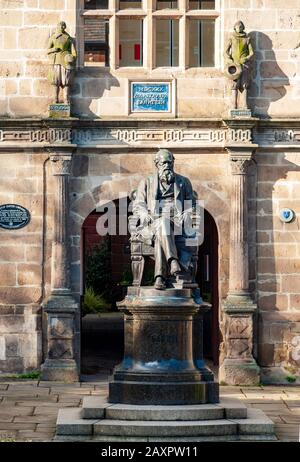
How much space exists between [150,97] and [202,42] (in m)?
1.23

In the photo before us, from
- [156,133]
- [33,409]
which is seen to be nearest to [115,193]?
[156,133]

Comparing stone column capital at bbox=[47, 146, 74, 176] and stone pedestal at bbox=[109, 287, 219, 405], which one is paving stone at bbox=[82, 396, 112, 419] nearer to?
stone pedestal at bbox=[109, 287, 219, 405]

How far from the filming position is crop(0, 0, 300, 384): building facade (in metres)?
16.8

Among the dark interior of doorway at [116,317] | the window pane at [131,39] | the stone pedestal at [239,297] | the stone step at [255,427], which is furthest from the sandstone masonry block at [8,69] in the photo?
the stone step at [255,427]

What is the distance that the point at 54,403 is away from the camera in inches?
568

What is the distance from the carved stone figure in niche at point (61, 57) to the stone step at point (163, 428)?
6.60 meters

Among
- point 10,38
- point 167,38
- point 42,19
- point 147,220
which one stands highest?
point 42,19

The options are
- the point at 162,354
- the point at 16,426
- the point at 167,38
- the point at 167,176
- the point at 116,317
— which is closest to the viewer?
the point at 162,354

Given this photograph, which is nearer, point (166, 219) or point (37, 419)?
point (166, 219)

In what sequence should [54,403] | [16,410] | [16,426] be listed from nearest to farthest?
[16,426], [16,410], [54,403]

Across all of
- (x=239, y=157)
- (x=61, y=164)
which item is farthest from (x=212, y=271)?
(x=61, y=164)

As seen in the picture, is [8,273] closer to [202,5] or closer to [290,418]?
[202,5]

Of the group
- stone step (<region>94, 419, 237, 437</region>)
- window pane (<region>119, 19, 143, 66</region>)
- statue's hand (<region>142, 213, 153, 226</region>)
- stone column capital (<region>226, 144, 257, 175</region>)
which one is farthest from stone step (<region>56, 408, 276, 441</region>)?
window pane (<region>119, 19, 143, 66</region>)

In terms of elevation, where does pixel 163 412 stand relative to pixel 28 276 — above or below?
below
